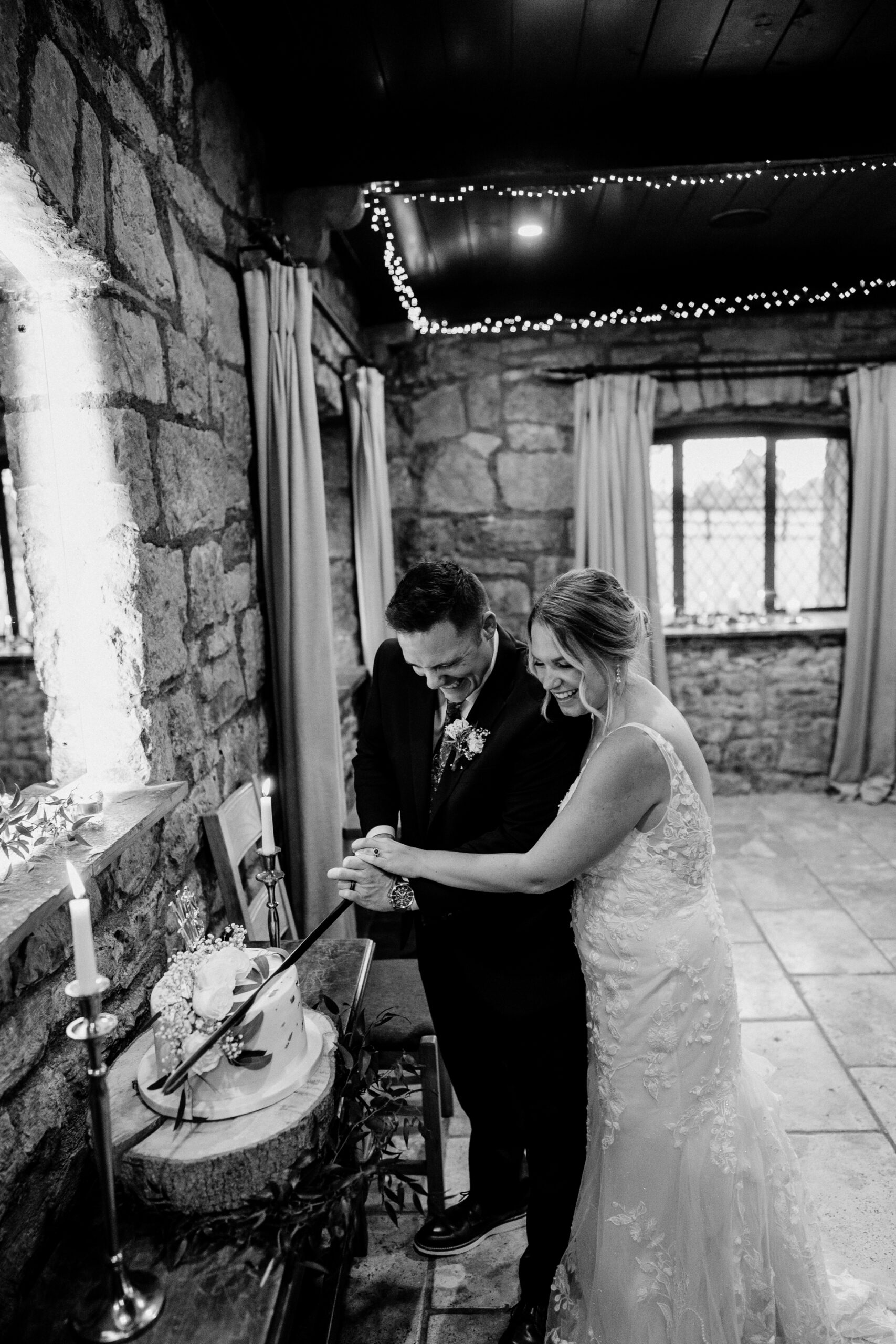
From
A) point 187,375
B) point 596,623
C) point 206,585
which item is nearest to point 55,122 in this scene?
point 187,375

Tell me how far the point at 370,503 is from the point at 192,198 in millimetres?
2351

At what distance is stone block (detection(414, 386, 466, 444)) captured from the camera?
18.0 feet

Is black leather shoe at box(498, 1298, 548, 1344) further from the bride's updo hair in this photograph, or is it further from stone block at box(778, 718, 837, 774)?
stone block at box(778, 718, 837, 774)

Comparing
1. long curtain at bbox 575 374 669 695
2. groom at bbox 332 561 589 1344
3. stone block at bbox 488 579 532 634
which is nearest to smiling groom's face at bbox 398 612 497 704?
groom at bbox 332 561 589 1344

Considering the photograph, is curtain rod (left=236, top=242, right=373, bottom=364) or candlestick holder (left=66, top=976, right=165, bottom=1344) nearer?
candlestick holder (left=66, top=976, right=165, bottom=1344)

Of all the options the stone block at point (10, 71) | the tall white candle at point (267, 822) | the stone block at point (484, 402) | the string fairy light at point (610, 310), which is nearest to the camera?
the stone block at point (10, 71)

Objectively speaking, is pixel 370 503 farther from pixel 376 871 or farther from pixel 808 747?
pixel 808 747

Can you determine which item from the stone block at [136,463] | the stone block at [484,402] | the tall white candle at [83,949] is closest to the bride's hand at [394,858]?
the tall white candle at [83,949]

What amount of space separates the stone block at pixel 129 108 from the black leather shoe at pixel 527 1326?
2616mm

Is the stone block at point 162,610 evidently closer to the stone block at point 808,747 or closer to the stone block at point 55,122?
the stone block at point 55,122

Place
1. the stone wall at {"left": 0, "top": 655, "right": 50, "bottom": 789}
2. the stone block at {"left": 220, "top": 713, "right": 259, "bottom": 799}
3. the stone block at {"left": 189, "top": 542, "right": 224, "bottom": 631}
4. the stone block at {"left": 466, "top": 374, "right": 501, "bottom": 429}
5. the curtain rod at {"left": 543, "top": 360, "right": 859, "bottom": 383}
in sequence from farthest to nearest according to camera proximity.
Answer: the stone block at {"left": 466, "top": 374, "right": 501, "bottom": 429} → the curtain rod at {"left": 543, "top": 360, "right": 859, "bottom": 383} → the stone block at {"left": 220, "top": 713, "right": 259, "bottom": 799} → the stone block at {"left": 189, "top": 542, "right": 224, "bottom": 631} → the stone wall at {"left": 0, "top": 655, "right": 50, "bottom": 789}

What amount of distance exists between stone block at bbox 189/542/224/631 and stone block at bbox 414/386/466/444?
328cm

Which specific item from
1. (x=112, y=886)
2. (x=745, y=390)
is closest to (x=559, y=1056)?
(x=112, y=886)

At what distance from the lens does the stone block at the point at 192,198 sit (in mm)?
2139
